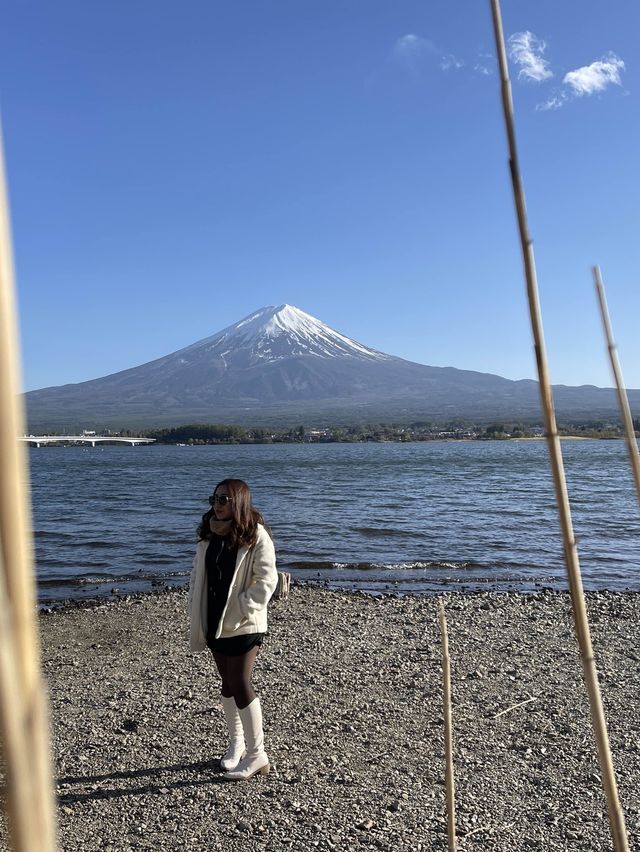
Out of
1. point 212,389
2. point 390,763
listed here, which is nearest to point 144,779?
point 390,763

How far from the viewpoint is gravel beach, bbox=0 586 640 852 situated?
4.73 meters

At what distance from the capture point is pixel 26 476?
0.31m

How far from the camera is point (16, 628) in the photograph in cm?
31

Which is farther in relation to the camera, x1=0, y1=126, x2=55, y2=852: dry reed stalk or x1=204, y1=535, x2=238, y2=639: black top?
x1=204, y1=535, x2=238, y2=639: black top

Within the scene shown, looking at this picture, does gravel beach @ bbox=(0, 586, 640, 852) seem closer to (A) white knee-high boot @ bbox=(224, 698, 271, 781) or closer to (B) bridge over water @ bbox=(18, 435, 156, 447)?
(A) white knee-high boot @ bbox=(224, 698, 271, 781)

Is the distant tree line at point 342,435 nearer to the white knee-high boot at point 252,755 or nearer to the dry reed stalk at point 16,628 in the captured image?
the white knee-high boot at point 252,755

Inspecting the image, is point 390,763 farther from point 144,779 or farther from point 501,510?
point 501,510

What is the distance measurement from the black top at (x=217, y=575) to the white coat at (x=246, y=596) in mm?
34

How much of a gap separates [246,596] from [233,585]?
0.37ft

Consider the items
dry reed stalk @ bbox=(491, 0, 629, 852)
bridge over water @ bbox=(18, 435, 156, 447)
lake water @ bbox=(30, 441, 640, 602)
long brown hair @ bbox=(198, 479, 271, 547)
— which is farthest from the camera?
bridge over water @ bbox=(18, 435, 156, 447)

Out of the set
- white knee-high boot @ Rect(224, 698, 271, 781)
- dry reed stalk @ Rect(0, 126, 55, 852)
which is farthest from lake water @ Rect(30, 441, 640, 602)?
dry reed stalk @ Rect(0, 126, 55, 852)

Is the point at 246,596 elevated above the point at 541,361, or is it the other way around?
the point at 541,361

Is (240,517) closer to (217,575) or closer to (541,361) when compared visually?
(217,575)

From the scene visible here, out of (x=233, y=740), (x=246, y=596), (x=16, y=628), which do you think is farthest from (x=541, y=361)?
(x=233, y=740)
